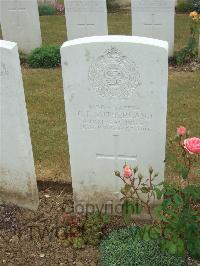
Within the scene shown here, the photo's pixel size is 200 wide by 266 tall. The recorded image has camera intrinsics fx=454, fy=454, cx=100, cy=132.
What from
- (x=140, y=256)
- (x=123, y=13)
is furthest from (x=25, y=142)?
(x=123, y=13)

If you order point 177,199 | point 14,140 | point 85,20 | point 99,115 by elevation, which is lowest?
point 177,199

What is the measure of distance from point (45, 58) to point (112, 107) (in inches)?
201

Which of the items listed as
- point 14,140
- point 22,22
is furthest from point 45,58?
point 14,140

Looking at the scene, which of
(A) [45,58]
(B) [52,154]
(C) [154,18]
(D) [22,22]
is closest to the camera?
(B) [52,154]

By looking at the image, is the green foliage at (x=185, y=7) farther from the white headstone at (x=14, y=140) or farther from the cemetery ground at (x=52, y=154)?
the white headstone at (x=14, y=140)

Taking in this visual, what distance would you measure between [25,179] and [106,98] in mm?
1225

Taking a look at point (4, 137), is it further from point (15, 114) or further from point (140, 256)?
point (140, 256)

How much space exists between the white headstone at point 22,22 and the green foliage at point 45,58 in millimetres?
765

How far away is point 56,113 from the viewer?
6.86 m

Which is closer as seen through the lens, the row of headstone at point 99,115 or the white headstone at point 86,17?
the row of headstone at point 99,115

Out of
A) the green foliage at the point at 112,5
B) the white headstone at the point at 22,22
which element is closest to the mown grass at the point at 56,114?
the white headstone at the point at 22,22

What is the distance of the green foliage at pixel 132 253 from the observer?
146 inches

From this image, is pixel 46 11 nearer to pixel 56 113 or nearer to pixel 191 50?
pixel 191 50

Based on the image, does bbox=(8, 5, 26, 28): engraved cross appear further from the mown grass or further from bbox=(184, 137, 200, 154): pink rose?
bbox=(184, 137, 200, 154): pink rose
